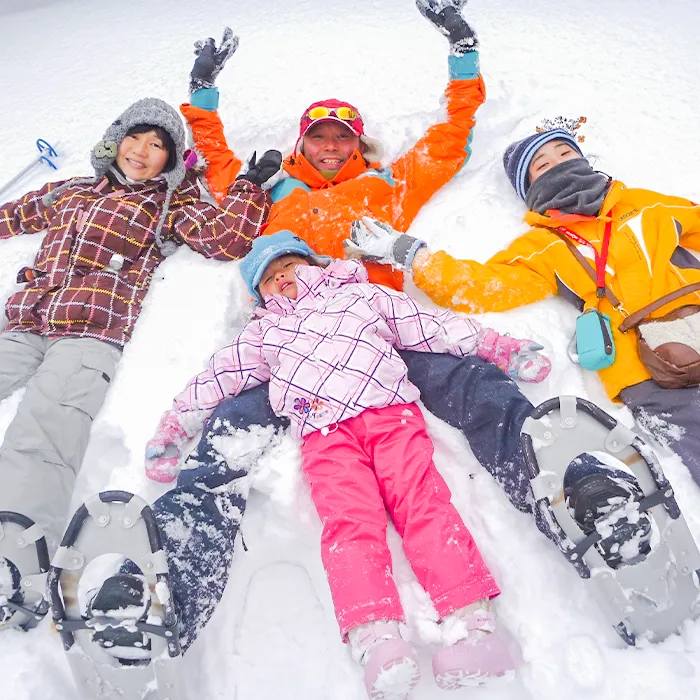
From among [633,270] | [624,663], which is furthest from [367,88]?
[624,663]

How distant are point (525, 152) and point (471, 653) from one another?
212cm

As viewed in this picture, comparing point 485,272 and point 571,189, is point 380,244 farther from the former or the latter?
point 571,189

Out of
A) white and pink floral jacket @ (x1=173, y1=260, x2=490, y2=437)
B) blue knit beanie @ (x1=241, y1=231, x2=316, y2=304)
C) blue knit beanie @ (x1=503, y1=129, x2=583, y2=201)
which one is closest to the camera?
white and pink floral jacket @ (x1=173, y1=260, x2=490, y2=437)

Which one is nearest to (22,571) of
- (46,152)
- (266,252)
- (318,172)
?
(266,252)

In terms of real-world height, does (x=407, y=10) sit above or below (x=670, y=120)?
above

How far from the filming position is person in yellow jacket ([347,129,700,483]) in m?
2.14

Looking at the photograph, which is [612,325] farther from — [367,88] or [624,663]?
[367,88]

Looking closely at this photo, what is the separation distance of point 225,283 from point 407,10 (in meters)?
3.48

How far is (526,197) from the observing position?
2.64 meters

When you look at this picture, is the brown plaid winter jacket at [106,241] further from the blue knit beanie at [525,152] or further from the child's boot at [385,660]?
the child's boot at [385,660]

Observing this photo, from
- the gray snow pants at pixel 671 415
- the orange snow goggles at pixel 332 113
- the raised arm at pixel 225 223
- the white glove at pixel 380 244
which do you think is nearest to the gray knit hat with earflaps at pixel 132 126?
the raised arm at pixel 225 223

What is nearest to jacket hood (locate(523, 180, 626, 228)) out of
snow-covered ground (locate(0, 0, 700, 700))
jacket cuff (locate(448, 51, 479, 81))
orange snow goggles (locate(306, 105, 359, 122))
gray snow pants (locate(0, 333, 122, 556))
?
snow-covered ground (locate(0, 0, 700, 700))

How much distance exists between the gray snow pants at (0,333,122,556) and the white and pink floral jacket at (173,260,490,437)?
0.41m

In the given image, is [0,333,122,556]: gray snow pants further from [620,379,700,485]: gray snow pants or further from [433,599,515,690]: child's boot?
[620,379,700,485]: gray snow pants
